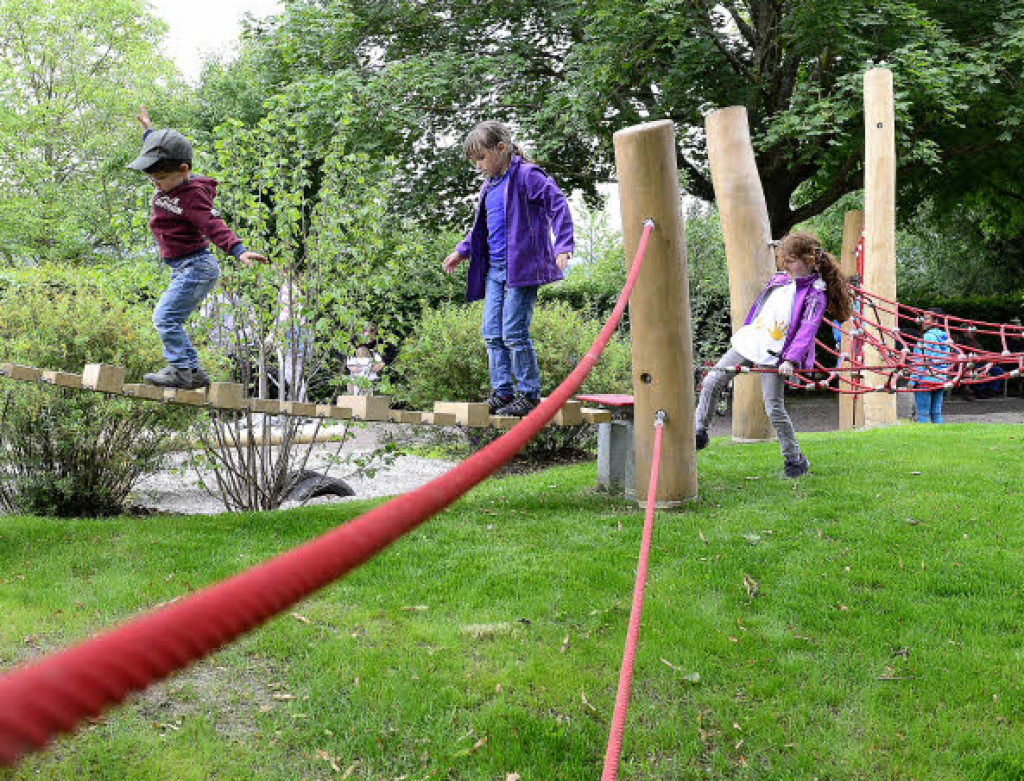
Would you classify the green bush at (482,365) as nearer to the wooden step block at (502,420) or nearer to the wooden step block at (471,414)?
the wooden step block at (502,420)

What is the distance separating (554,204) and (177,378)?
244 cm

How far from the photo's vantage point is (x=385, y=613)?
3.86m

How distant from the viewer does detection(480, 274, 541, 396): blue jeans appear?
16.3 ft

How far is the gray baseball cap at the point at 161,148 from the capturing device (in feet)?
15.0

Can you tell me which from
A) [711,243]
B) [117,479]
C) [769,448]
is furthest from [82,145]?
[769,448]

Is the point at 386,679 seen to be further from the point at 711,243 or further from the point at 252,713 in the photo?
the point at 711,243

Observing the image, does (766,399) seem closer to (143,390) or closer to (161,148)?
(143,390)

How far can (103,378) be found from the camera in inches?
184

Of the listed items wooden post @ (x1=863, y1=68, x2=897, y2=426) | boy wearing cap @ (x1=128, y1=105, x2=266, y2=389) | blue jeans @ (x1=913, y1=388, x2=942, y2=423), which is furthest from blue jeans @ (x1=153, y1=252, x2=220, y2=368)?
blue jeans @ (x1=913, y1=388, x2=942, y2=423)

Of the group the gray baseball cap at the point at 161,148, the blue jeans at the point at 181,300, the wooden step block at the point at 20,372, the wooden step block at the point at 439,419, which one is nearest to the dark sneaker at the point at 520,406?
the wooden step block at the point at 439,419

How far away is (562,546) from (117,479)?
381 cm

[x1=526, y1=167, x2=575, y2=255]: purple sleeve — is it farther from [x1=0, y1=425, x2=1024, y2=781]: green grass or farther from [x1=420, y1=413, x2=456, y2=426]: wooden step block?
[x1=0, y1=425, x2=1024, y2=781]: green grass

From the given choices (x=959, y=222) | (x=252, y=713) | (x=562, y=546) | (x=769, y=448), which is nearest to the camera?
(x=252, y=713)

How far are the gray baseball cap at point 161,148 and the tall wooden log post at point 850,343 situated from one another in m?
7.07
